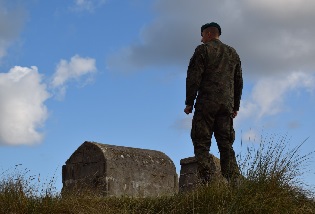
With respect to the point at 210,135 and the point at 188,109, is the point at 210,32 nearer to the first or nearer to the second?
the point at 188,109

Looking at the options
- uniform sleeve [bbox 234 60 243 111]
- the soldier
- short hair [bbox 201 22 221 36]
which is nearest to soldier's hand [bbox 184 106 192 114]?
the soldier

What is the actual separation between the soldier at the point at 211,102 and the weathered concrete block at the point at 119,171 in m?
2.72

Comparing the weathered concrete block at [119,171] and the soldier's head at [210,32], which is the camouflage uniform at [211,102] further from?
the weathered concrete block at [119,171]

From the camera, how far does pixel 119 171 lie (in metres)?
9.39

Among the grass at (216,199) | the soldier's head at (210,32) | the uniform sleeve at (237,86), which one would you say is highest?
the soldier's head at (210,32)

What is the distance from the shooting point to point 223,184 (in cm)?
586

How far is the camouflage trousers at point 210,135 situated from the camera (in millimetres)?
6348

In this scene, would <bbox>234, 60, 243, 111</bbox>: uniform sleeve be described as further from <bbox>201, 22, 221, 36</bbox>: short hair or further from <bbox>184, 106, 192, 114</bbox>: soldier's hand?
<bbox>184, 106, 192, 114</bbox>: soldier's hand

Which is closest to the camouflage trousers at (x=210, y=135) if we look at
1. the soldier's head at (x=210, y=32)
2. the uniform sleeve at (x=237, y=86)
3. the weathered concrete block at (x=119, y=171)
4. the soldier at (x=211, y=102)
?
the soldier at (x=211, y=102)

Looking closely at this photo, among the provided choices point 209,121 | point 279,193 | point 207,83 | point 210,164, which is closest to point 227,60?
point 207,83

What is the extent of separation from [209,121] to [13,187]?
2481mm

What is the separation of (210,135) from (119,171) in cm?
333

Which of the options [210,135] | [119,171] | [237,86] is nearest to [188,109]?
[210,135]

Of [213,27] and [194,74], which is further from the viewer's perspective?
[213,27]
